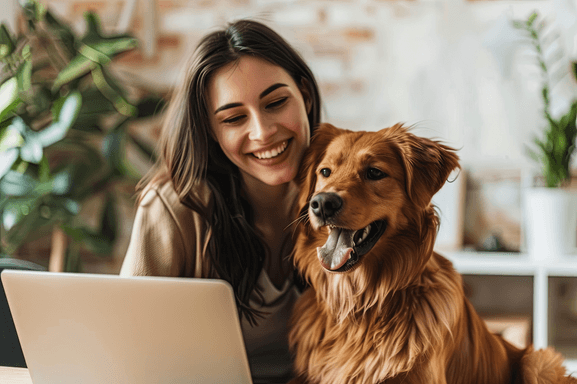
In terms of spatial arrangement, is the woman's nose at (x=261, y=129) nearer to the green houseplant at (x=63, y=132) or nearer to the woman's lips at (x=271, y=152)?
the woman's lips at (x=271, y=152)

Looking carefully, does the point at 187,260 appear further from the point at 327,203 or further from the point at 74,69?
the point at 74,69

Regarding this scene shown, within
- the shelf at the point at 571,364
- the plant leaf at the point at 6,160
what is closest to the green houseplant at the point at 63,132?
the plant leaf at the point at 6,160

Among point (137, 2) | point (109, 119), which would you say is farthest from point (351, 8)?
point (109, 119)

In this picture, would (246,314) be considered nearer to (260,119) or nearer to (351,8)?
(260,119)

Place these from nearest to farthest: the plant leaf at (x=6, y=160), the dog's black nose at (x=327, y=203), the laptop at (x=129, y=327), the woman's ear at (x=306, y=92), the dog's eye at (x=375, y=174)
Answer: the laptop at (x=129, y=327)
the dog's black nose at (x=327, y=203)
the dog's eye at (x=375, y=174)
the woman's ear at (x=306, y=92)
the plant leaf at (x=6, y=160)

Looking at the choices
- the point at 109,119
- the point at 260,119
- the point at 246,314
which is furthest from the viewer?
the point at 109,119

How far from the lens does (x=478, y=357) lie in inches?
46.1

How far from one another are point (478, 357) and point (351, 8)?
204 centimetres

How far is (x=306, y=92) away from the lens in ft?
4.68

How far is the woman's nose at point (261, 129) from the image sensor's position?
1235 mm

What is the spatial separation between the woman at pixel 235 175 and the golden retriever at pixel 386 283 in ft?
0.50

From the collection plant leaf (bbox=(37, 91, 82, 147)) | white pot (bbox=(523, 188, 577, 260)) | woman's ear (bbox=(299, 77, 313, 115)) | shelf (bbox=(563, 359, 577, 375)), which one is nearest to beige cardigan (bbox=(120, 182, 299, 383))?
woman's ear (bbox=(299, 77, 313, 115))

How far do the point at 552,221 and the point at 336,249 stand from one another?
1426mm

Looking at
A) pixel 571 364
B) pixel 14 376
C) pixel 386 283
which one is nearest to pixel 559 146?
pixel 571 364
